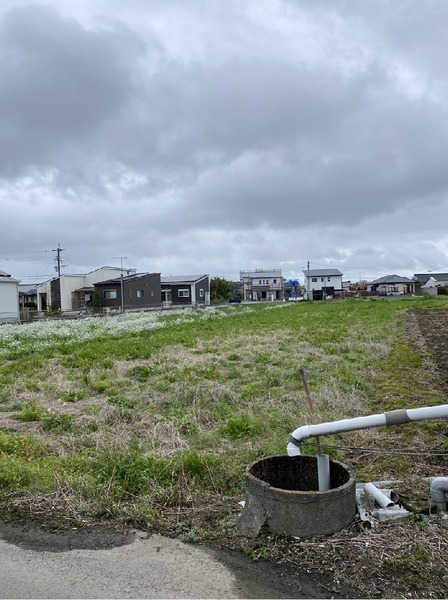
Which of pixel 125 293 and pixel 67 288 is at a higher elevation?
pixel 67 288

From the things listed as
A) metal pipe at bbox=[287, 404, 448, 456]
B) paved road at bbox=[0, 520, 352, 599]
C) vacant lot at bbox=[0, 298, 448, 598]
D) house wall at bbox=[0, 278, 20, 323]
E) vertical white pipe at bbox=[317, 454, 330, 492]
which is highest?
house wall at bbox=[0, 278, 20, 323]

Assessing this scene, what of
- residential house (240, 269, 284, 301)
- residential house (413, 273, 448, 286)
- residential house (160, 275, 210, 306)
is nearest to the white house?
residential house (160, 275, 210, 306)

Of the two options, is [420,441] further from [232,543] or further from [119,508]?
[119,508]

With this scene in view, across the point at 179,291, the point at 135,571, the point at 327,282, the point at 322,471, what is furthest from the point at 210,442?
the point at 327,282

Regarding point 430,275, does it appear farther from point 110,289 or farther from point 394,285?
point 110,289

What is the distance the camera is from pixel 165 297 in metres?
61.1

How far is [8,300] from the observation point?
32.8 metres

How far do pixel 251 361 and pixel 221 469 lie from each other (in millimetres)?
6659

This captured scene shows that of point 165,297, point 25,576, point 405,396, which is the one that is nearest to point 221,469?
point 25,576

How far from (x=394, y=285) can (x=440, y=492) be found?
9719cm

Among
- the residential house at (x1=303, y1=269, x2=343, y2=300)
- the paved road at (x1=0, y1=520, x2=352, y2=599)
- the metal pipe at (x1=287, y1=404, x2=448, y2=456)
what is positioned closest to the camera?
the paved road at (x1=0, y1=520, x2=352, y2=599)

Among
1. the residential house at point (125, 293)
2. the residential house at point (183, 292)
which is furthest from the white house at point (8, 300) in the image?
the residential house at point (183, 292)

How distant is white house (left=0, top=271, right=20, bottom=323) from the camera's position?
32.1 m

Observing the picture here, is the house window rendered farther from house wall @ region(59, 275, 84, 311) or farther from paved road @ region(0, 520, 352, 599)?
paved road @ region(0, 520, 352, 599)
